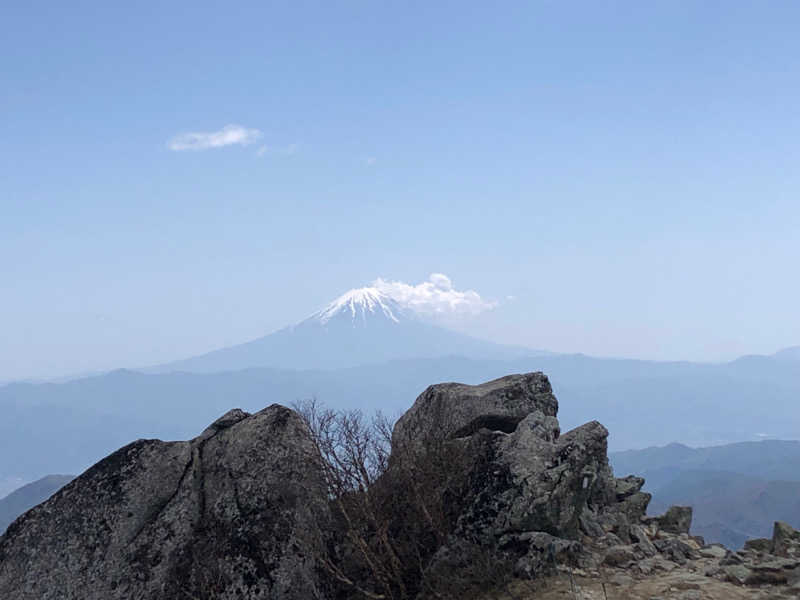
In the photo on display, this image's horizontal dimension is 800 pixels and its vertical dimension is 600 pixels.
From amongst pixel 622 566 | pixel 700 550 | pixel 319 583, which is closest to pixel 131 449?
pixel 319 583

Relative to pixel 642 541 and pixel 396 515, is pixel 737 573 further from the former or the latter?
pixel 396 515

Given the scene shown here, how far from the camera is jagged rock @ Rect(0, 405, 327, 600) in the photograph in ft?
51.1

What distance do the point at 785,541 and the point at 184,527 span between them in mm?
15240

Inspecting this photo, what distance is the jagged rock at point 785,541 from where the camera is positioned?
16.2 metres

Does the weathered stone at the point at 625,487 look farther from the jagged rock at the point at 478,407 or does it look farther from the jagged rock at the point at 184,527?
the jagged rock at the point at 184,527

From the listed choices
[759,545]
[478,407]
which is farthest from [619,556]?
[478,407]

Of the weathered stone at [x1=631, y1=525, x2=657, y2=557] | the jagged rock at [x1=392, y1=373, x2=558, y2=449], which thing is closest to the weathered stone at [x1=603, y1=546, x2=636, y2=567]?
the weathered stone at [x1=631, y1=525, x2=657, y2=557]

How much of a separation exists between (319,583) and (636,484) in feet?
36.9

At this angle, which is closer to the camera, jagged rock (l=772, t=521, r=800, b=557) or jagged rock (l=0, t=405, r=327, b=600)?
jagged rock (l=0, t=405, r=327, b=600)

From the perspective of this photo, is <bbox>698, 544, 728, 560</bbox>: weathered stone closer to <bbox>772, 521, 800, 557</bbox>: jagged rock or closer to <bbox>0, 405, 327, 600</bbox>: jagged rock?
<bbox>772, 521, 800, 557</bbox>: jagged rock

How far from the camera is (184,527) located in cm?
1636

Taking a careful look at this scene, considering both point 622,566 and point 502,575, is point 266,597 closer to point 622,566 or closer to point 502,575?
point 502,575

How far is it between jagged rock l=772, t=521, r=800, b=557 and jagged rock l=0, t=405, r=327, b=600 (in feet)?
37.5

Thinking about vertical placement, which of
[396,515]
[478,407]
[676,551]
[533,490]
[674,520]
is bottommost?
[674,520]
